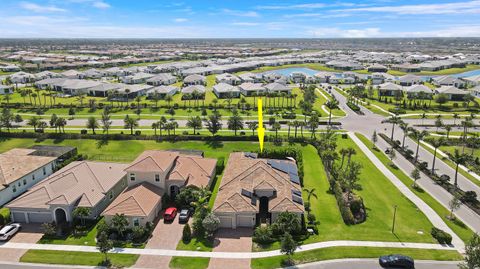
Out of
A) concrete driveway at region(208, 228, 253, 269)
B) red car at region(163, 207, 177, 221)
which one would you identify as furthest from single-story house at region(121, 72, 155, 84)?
concrete driveway at region(208, 228, 253, 269)

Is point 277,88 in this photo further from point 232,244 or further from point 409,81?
point 232,244

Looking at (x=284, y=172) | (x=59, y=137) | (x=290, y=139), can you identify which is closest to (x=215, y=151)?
(x=290, y=139)

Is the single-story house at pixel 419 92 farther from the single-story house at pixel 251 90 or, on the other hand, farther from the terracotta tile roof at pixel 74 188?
the terracotta tile roof at pixel 74 188

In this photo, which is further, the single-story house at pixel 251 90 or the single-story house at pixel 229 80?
the single-story house at pixel 229 80

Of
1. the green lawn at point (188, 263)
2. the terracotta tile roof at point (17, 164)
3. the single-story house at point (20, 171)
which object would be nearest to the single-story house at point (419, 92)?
the green lawn at point (188, 263)

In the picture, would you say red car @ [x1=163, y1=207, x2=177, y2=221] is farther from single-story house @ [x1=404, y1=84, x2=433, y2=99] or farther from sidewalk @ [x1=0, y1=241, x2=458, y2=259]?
single-story house @ [x1=404, y1=84, x2=433, y2=99]

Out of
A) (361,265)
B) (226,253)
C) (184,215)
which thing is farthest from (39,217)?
(361,265)
